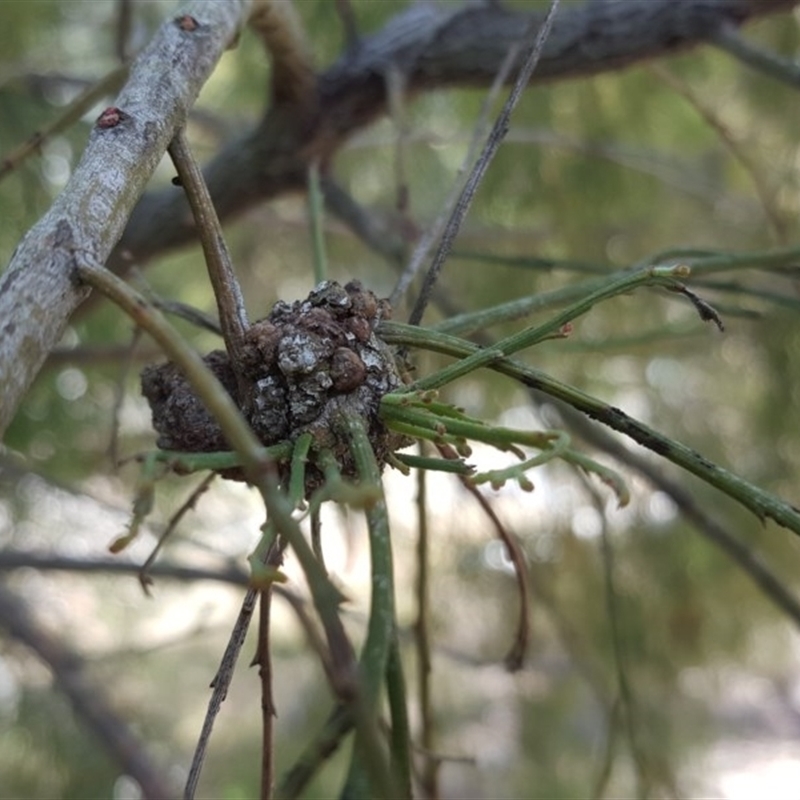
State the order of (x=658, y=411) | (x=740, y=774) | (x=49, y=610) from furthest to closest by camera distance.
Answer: (x=740, y=774)
(x=49, y=610)
(x=658, y=411)

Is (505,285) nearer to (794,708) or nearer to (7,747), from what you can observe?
(7,747)

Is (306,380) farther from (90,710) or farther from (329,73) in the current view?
(90,710)

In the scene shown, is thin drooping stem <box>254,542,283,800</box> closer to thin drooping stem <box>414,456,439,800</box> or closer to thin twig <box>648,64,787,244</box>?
thin drooping stem <box>414,456,439,800</box>

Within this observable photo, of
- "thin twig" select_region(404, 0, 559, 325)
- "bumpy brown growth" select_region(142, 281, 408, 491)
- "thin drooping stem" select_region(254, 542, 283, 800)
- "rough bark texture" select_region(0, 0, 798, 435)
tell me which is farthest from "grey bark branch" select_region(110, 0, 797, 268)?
"thin drooping stem" select_region(254, 542, 283, 800)

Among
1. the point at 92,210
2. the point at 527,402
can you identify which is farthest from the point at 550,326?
the point at 527,402

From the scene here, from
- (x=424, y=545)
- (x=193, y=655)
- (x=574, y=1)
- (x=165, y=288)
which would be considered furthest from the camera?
(x=193, y=655)

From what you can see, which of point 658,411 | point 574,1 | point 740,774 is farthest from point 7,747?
point 740,774
